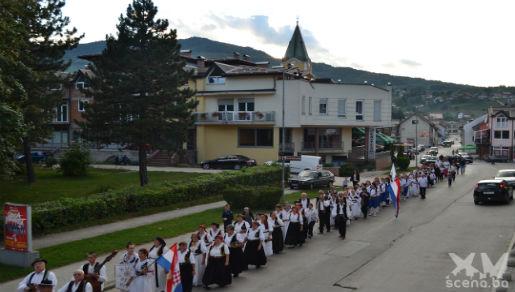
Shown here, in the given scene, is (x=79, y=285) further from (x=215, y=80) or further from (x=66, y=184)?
(x=215, y=80)

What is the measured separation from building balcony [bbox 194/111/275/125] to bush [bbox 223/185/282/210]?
24.4 metres

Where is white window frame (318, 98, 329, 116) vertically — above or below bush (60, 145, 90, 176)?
above

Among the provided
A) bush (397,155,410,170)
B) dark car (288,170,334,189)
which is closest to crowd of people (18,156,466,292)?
dark car (288,170,334,189)

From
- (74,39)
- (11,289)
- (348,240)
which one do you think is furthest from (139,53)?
(11,289)

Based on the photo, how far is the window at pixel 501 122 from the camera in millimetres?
96750

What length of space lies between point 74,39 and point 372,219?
21.1 m

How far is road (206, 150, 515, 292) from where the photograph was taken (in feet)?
46.3

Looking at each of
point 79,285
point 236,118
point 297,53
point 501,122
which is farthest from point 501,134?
point 79,285

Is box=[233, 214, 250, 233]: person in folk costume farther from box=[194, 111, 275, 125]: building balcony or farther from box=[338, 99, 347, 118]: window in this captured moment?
box=[338, 99, 347, 118]: window

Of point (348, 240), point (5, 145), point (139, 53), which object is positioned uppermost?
point (139, 53)

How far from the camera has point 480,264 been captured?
1585cm

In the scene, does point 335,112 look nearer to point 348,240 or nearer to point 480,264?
point 348,240

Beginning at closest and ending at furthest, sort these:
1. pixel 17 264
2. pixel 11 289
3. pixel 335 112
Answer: pixel 11 289
pixel 17 264
pixel 335 112

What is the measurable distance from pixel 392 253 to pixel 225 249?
619 cm
